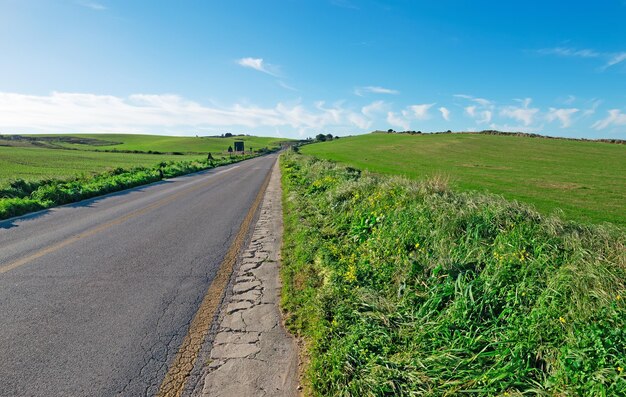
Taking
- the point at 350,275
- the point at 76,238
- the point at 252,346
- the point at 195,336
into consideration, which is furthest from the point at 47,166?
the point at 252,346

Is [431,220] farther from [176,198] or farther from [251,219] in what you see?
[176,198]

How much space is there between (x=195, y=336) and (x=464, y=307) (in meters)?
3.12

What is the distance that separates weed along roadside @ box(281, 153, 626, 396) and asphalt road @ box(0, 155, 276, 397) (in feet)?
5.30

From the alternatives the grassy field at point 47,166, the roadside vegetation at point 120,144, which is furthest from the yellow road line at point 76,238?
the roadside vegetation at point 120,144

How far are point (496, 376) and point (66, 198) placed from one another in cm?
1632

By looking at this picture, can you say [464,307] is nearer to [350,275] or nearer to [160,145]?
[350,275]

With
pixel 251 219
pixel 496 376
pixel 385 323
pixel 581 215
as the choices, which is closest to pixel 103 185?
pixel 251 219

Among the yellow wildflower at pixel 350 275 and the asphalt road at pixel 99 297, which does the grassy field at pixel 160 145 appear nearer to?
the asphalt road at pixel 99 297

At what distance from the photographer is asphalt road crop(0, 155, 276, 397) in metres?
3.35

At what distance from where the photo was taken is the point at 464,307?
383 cm

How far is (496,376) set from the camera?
2951 millimetres

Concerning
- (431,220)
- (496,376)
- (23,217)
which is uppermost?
(431,220)

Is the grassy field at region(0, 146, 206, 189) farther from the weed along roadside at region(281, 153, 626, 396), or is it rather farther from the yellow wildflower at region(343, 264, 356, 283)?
the weed along roadside at region(281, 153, 626, 396)

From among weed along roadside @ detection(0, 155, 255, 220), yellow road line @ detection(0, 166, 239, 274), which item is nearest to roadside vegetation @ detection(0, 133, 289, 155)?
weed along roadside @ detection(0, 155, 255, 220)
